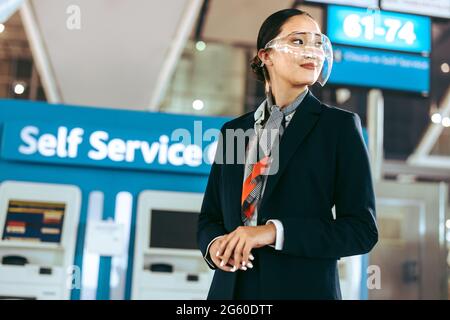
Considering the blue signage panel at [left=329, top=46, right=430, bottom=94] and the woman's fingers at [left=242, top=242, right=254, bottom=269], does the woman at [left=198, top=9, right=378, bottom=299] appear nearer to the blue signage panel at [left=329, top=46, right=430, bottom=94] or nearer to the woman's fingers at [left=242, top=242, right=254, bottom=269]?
the woman's fingers at [left=242, top=242, right=254, bottom=269]

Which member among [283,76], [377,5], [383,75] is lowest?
[283,76]

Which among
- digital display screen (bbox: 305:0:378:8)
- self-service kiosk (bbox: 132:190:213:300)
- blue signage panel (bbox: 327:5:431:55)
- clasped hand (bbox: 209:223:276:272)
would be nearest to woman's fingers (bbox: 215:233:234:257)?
clasped hand (bbox: 209:223:276:272)

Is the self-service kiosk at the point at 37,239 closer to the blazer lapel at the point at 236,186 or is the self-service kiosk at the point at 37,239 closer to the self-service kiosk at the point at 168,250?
the self-service kiosk at the point at 168,250

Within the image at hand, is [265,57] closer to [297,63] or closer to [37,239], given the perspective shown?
[297,63]

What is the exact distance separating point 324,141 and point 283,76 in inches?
7.0

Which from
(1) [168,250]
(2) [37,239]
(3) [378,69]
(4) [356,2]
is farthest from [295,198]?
(4) [356,2]

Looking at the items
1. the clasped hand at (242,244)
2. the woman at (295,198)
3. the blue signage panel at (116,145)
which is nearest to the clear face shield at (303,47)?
the woman at (295,198)

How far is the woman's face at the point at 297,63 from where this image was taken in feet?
4.03

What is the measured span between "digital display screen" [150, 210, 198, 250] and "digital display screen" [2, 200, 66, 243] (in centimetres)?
51

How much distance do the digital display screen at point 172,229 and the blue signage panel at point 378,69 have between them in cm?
157

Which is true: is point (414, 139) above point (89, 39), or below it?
above

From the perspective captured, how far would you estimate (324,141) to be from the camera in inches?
45.6

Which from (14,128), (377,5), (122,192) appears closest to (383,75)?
(377,5)
